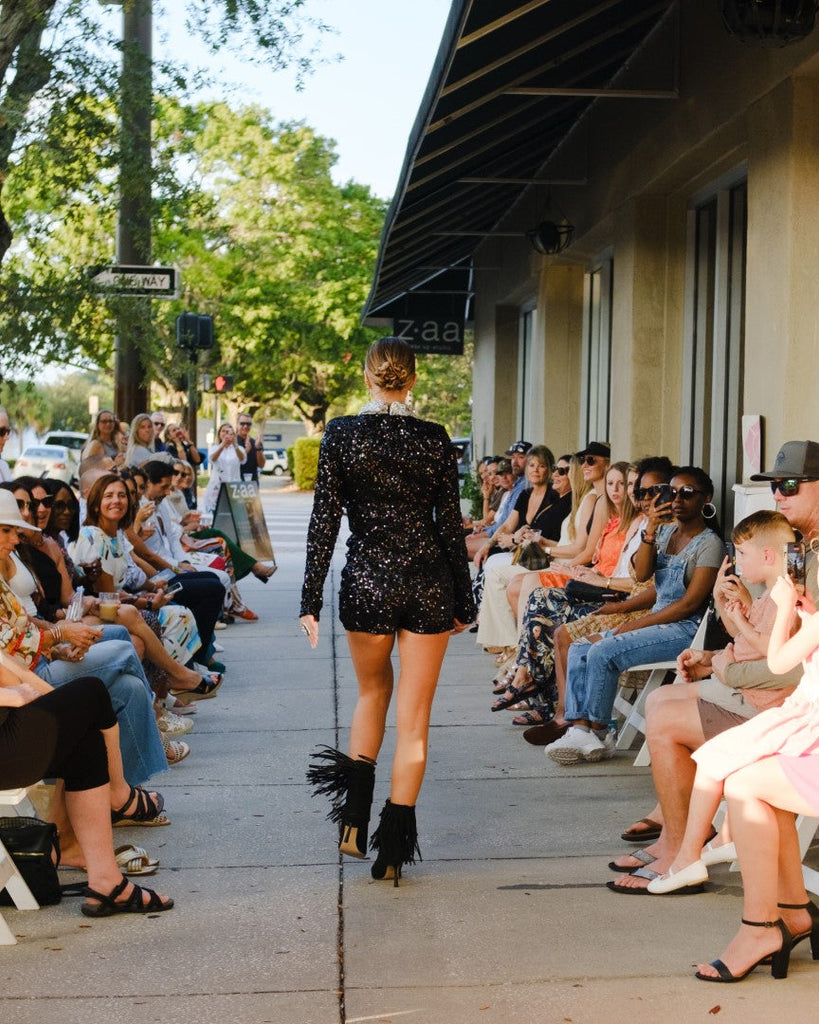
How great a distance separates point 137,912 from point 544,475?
21.7ft

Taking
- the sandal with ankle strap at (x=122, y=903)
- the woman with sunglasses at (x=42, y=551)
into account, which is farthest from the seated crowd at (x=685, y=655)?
the woman with sunglasses at (x=42, y=551)

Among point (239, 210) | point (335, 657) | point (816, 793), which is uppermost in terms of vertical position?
point (239, 210)

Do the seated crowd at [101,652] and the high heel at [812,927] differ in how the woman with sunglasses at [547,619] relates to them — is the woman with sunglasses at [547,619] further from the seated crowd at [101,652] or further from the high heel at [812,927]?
the high heel at [812,927]

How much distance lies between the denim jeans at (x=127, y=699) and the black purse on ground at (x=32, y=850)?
0.96m

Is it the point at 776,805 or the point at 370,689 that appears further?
the point at 370,689

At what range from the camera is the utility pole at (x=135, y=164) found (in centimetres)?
1222

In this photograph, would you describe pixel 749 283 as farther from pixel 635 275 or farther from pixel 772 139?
pixel 635 275

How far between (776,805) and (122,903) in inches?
86.0

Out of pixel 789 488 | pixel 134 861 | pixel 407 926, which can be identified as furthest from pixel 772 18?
pixel 134 861

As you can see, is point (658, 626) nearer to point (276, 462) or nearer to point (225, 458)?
point (225, 458)

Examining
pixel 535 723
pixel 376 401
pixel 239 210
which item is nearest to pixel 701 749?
pixel 376 401

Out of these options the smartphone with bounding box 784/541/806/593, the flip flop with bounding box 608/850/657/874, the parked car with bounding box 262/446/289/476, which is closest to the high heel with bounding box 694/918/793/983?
the flip flop with bounding box 608/850/657/874

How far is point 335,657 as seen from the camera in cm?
1070

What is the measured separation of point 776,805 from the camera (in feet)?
13.6
